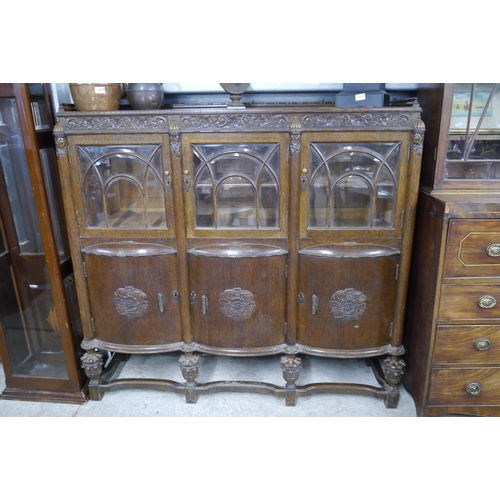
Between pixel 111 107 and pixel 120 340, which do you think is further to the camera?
pixel 120 340

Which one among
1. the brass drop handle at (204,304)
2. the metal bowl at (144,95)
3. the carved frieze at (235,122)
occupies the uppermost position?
the metal bowl at (144,95)

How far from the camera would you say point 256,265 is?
1553 mm

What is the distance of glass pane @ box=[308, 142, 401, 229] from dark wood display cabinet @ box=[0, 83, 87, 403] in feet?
3.57

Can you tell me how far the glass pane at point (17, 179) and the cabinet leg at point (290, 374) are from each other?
3.93ft

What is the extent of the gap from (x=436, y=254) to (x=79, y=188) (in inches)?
55.3

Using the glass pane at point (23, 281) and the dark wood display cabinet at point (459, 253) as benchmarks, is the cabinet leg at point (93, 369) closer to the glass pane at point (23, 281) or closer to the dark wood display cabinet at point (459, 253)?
the glass pane at point (23, 281)

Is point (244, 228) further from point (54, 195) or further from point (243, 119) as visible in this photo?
point (54, 195)

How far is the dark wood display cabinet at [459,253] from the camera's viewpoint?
136 centimetres

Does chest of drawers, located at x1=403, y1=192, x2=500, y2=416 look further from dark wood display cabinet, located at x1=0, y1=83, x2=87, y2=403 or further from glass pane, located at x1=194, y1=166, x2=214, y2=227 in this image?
dark wood display cabinet, located at x1=0, y1=83, x2=87, y2=403

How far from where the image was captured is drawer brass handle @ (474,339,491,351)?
1.47m

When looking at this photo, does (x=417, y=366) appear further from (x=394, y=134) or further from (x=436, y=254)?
(x=394, y=134)

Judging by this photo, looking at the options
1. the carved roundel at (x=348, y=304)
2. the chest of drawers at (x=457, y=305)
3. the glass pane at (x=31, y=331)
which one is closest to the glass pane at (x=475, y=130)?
the chest of drawers at (x=457, y=305)

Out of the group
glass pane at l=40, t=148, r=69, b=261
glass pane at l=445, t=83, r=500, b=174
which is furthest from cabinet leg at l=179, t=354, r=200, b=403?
glass pane at l=445, t=83, r=500, b=174

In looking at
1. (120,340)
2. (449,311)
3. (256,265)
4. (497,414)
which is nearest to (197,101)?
(256,265)
